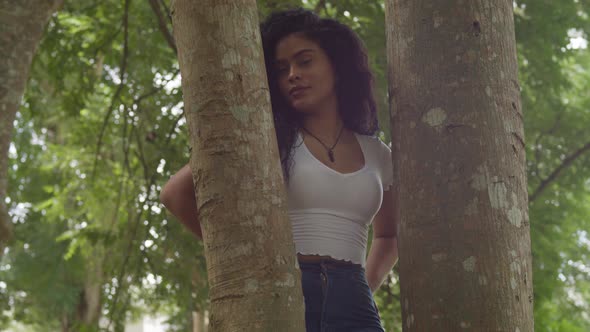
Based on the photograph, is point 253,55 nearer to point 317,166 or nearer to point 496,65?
point 317,166

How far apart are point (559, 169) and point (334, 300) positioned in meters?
7.07

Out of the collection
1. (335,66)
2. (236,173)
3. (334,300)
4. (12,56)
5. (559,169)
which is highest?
(559,169)

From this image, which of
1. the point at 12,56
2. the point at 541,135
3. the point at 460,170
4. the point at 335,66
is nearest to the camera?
the point at 460,170

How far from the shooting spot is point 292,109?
8.97 feet

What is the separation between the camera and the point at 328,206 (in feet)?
8.30

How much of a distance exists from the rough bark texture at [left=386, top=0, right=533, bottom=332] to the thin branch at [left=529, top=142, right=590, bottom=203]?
6327 millimetres

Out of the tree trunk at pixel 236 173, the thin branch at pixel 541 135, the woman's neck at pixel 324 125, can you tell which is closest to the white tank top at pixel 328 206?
the woman's neck at pixel 324 125

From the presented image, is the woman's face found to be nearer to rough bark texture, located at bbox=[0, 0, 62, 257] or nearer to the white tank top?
the white tank top

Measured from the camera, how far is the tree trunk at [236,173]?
193 cm

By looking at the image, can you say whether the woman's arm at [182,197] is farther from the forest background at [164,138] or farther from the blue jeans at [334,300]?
the forest background at [164,138]

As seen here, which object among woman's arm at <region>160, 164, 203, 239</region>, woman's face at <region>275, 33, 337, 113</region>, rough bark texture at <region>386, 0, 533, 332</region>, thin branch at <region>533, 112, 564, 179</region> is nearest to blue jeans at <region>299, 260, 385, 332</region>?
rough bark texture at <region>386, 0, 533, 332</region>

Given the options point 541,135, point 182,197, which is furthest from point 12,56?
point 541,135

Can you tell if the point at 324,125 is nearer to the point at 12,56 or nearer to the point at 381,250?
the point at 381,250

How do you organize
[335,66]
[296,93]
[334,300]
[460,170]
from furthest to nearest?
[335,66] → [296,93] → [334,300] → [460,170]
